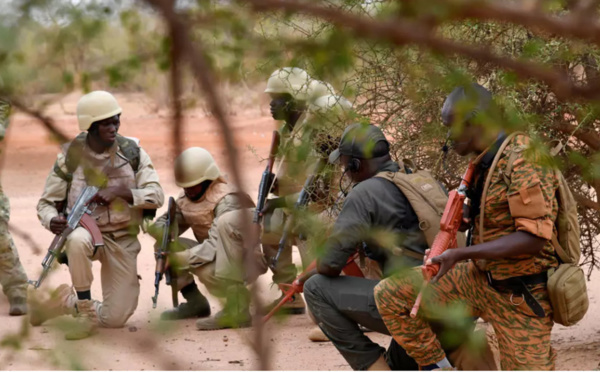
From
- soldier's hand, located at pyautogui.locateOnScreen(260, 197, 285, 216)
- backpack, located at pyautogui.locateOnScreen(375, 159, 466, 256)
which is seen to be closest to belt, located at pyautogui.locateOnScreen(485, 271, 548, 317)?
backpack, located at pyautogui.locateOnScreen(375, 159, 466, 256)

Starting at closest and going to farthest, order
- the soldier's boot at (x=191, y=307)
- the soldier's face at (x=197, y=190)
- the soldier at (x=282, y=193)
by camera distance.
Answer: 1. the soldier at (x=282, y=193)
2. the soldier's face at (x=197, y=190)
3. the soldier's boot at (x=191, y=307)

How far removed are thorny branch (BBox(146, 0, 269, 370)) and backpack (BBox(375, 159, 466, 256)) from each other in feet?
10.7

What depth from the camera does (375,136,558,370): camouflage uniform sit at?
4.12 meters

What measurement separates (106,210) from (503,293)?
4.06m

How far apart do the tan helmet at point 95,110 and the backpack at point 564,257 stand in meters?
3.87

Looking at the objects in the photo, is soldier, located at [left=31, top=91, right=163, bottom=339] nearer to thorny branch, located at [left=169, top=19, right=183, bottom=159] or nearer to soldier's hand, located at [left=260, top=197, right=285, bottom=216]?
soldier's hand, located at [left=260, top=197, right=285, bottom=216]

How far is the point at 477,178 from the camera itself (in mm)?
4449

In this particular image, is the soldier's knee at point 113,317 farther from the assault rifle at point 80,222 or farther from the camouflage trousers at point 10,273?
the camouflage trousers at point 10,273

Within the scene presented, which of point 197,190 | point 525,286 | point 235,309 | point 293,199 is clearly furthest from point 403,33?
point 197,190

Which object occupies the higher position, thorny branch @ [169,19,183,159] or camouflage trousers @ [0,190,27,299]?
thorny branch @ [169,19,183,159]

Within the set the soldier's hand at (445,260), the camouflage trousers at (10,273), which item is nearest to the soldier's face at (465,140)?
the soldier's hand at (445,260)

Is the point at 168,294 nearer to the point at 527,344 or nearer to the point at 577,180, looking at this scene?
the point at 577,180

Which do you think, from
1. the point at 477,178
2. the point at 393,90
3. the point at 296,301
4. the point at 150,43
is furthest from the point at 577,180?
the point at 150,43

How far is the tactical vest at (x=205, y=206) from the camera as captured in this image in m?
7.66
